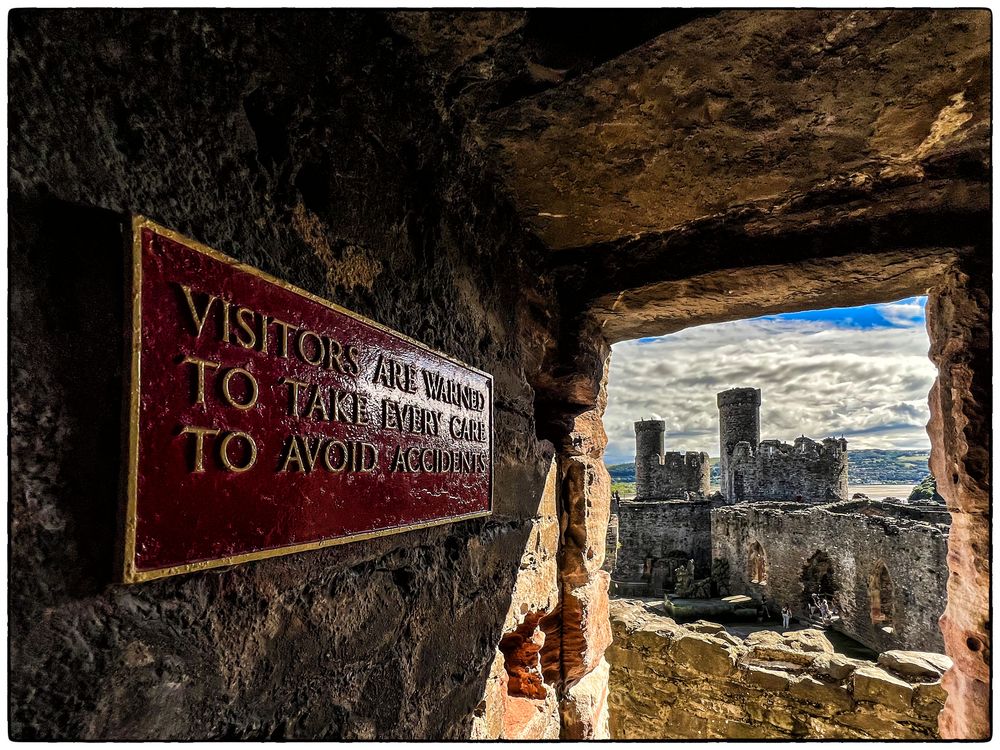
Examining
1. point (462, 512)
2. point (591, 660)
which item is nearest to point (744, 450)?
point (591, 660)

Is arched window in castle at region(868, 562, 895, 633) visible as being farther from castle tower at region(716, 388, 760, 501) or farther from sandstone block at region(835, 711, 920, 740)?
castle tower at region(716, 388, 760, 501)

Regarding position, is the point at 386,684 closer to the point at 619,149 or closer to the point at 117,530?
the point at 117,530

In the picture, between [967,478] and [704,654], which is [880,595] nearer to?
[704,654]

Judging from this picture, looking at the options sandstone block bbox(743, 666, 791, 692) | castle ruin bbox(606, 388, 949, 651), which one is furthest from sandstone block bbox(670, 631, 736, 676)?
castle ruin bbox(606, 388, 949, 651)

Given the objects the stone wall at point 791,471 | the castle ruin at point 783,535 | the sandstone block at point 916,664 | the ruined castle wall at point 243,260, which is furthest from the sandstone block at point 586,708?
the stone wall at point 791,471

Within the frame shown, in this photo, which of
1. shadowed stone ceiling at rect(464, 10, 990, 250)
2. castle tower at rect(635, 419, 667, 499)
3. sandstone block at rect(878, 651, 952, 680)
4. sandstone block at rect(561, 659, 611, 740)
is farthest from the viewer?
castle tower at rect(635, 419, 667, 499)

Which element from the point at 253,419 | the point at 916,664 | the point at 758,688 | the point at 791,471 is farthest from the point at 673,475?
the point at 253,419
